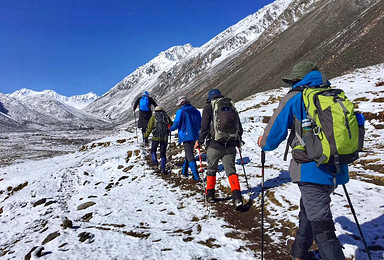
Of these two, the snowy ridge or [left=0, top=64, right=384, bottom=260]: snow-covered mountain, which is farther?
the snowy ridge

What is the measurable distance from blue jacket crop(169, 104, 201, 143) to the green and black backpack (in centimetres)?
531

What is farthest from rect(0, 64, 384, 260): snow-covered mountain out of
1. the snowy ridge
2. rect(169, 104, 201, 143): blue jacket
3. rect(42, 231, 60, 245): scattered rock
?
the snowy ridge

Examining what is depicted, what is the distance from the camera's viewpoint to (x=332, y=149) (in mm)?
2758

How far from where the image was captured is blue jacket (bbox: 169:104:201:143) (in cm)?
820

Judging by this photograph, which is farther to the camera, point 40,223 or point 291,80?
point 40,223

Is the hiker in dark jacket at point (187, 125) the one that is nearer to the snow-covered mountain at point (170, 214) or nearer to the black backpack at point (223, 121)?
the snow-covered mountain at point (170, 214)

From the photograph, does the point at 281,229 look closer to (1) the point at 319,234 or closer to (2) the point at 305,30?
A: (1) the point at 319,234

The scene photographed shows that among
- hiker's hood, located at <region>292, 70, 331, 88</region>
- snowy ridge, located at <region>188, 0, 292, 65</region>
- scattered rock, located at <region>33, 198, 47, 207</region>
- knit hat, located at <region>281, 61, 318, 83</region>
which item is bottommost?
scattered rock, located at <region>33, 198, 47, 207</region>

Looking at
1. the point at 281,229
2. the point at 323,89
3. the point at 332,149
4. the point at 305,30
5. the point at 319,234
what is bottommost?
the point at 281,229

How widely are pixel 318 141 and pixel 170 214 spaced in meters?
4.64

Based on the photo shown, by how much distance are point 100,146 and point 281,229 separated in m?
16.3

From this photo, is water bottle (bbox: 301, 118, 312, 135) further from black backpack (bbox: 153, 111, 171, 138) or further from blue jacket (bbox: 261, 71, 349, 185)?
black backpack (bbox: 153, 111, 171, 138)

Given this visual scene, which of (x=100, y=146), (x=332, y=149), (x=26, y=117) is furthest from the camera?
(x=26, y=117)

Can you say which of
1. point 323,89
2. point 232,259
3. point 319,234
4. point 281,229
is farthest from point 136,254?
point 323,89
